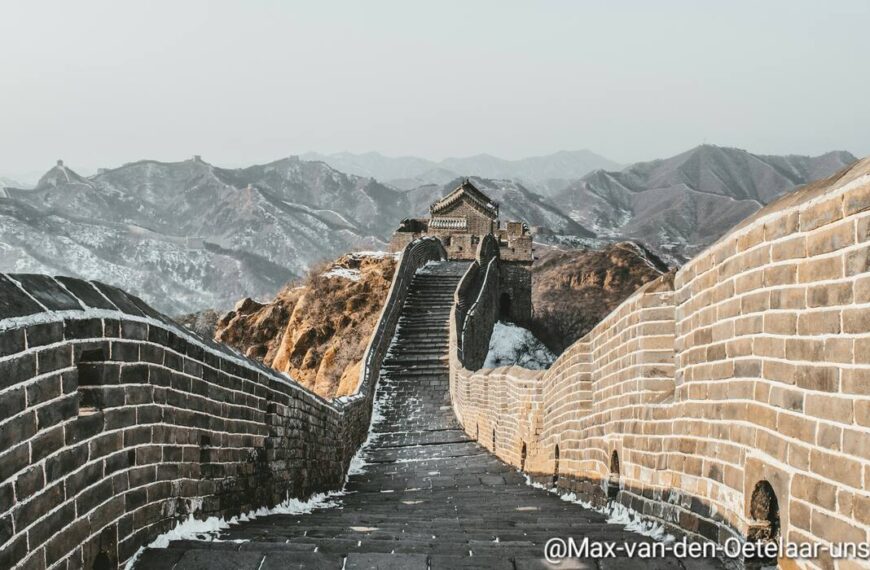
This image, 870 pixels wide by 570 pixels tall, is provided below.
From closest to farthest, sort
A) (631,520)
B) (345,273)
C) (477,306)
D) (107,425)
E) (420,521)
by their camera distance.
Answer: (107,425) → (631,520) → (420,521) → (477,306) → (345,273)

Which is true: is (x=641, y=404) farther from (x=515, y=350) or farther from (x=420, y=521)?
(x=515, y=350)

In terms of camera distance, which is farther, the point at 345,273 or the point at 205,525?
the point at 345,273

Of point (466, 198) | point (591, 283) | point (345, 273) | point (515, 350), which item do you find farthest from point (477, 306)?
point (591, 283)

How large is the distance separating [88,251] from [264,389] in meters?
102

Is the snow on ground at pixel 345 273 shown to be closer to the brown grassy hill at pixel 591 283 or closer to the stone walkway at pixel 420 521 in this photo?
the stone walkway at pixel 420 521

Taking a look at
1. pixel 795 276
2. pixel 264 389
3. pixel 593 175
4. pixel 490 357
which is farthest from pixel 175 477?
pixel 593 175

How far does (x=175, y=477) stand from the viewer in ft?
16.6

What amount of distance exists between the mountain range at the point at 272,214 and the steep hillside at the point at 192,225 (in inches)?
10.6

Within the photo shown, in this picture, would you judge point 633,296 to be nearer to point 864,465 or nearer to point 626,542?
point 626,542

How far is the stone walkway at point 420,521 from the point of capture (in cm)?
394

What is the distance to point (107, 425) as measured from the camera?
418cm

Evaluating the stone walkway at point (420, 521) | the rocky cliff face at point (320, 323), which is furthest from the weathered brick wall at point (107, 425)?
the rocky cliff face at point (320, 323)

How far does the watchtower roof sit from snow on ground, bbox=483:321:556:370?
417 inches

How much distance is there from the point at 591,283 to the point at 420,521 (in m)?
52.9
